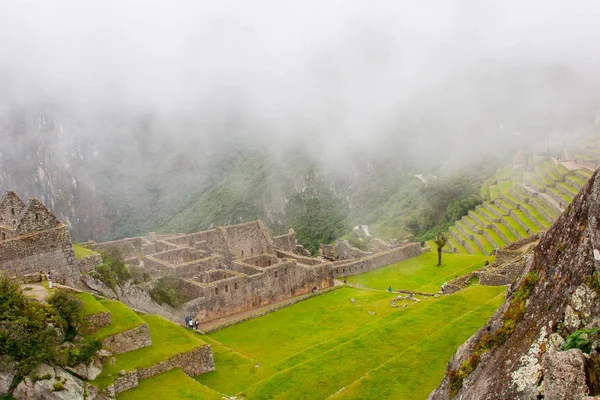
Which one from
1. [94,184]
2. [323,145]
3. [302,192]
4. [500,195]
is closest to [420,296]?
[500,195]

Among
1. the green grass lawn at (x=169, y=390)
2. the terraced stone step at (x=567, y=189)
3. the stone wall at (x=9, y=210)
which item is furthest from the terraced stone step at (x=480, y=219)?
the stone wall at (x=9, y=210)

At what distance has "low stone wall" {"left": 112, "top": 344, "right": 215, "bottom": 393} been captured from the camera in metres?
14.3

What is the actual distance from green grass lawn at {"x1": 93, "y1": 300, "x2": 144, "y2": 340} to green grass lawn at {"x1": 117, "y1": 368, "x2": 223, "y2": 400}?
170 centimetres

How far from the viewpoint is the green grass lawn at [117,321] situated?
15.2 m

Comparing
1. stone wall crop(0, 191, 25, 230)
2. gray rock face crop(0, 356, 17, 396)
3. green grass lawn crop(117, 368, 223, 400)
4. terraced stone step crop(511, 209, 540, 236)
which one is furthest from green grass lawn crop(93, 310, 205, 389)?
terraced stone step crop(511, 209, 540, 236)

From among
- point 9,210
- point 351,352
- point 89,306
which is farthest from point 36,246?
point 351,352

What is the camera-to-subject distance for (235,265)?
2925cm

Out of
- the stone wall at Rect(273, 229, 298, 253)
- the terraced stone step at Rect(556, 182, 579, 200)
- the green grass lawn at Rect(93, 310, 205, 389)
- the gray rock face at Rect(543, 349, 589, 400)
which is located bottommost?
the terraced stone step at Rect(556, 182, 579, 200)

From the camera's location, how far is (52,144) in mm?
152875

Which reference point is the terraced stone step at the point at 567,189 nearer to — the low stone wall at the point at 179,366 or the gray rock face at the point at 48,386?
the low stone wall at the point at 179,366

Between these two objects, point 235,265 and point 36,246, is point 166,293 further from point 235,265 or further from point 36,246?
point 36,246

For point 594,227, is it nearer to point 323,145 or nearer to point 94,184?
point 323,145

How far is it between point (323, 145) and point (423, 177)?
45236 mm

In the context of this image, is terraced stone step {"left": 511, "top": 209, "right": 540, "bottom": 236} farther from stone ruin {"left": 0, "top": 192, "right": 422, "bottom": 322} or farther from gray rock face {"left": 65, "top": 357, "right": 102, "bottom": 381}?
gray rock face {"left": 65, "top": 357, "right": 102, "bottom": 381}
